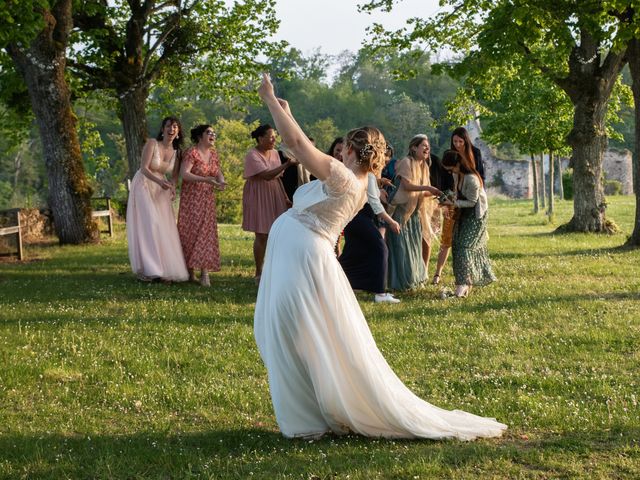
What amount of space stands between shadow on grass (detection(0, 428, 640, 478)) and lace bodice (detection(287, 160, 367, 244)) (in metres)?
1.44

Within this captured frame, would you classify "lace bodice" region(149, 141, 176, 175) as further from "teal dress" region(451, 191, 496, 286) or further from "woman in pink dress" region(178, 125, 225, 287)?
"teal dress" region(451, 191, 496, 286)

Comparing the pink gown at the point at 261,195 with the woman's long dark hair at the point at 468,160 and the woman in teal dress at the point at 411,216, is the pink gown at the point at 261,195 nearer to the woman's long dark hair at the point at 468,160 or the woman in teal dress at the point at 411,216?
the woman in teal dress at the point at 411,216

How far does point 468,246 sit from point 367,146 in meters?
6.76

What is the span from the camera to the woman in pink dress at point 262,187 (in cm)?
1348

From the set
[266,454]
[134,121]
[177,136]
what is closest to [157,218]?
[177,136]

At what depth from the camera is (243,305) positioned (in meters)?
11.7

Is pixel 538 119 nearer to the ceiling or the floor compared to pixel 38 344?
nearer to the ceiling

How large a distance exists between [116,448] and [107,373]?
225cm

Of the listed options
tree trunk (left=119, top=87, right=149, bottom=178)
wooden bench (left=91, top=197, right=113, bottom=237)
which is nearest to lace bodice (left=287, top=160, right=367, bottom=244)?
tree trunk (left=119, top=87, right=149, bottom=178)

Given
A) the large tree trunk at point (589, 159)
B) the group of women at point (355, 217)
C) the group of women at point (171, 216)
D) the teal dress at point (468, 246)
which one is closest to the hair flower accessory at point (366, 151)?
the group of women at point (355, 217)

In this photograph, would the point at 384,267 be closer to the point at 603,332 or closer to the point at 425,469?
the point at 603,332

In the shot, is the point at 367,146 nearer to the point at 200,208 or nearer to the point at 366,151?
the point at 366,151

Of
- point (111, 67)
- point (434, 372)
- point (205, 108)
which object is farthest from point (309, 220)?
point (205, 108)

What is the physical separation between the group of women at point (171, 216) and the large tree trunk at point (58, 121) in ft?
24.2
